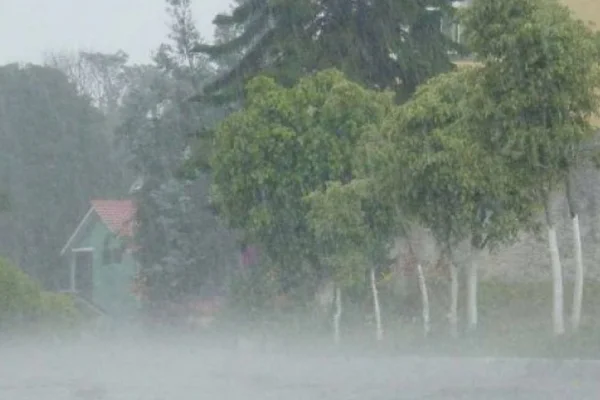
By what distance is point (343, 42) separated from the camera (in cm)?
3073

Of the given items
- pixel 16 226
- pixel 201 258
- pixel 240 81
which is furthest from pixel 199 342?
pixel 16 226

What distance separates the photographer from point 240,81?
32.5 meters

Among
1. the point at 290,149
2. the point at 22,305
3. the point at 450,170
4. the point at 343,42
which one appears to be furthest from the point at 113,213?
the point at 450,170

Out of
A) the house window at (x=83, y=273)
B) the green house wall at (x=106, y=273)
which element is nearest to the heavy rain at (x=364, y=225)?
the green house wall at (x=106, y=273)

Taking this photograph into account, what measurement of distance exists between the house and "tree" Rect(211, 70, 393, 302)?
75.8 ft

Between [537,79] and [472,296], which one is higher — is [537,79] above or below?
above

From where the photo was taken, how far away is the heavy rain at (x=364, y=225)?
59.3 ft

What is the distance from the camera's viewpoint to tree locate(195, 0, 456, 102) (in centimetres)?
3061

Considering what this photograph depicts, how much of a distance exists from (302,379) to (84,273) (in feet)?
127

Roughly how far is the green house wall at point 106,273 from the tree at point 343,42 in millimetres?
18126

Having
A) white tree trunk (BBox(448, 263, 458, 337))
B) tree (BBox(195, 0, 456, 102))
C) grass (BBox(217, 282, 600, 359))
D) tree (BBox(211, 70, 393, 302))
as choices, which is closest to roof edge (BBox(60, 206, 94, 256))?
tree (BBox(195, 0, 456, 102))

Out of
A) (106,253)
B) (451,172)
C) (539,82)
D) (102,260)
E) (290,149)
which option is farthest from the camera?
(102,260)

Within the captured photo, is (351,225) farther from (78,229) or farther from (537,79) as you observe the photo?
(78,229)

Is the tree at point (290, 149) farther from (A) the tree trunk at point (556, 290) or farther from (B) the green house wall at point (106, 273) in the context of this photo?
(B) the green house wall at point (106, 273)
